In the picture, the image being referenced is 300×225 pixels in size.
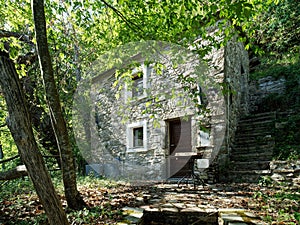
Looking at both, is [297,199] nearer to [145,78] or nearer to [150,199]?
[150,199]

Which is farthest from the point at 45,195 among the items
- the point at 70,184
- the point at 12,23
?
the point at 12,23

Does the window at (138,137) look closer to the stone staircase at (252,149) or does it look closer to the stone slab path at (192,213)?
the stone staircase at (252,149)

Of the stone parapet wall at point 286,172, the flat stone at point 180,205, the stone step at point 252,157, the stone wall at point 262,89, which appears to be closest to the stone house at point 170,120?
the stone step at point 252,157

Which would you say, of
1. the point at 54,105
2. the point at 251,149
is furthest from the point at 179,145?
the point at 54,105

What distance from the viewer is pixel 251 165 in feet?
16.9

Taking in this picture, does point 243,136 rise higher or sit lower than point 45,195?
higher

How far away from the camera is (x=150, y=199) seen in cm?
→ 337

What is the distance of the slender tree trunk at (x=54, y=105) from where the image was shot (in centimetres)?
228

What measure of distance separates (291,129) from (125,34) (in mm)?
5205

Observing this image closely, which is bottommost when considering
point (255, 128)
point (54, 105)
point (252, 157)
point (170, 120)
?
point (252, 157)

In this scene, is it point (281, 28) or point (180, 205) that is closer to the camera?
point (180, 205)

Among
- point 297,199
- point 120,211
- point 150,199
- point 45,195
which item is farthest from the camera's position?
point 150,199

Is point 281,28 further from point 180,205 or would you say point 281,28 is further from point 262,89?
point 180,205

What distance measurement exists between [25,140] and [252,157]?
538 centimetres
